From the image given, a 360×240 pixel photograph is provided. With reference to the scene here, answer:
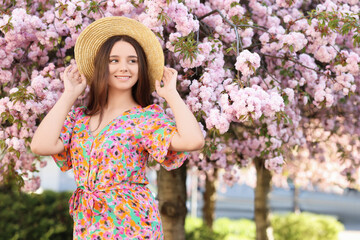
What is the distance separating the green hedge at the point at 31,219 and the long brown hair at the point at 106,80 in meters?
3.26

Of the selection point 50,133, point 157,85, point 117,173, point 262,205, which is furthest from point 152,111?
point 262,205

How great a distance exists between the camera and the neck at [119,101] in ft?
10.6

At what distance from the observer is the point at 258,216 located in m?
8.19

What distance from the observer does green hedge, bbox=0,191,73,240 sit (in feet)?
20.5

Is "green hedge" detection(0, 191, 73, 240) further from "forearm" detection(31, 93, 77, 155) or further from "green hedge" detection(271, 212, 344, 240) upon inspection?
"green hedge" detection(271, 212, 344, 240)

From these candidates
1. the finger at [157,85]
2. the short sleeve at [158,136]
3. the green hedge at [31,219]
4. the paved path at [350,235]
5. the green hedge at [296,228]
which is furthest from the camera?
the paved path at [350,235]

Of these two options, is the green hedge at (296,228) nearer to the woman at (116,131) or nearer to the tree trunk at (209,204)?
the tree trunk at (209,204)

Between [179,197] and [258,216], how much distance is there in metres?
2.96

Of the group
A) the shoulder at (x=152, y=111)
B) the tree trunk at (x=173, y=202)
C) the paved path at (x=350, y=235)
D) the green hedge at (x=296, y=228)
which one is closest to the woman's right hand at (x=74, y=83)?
the shoulder at (x=152, y=111)

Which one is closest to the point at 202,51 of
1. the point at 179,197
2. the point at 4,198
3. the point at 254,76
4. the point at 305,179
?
the point at 254,76

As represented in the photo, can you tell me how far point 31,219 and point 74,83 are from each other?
368 cm

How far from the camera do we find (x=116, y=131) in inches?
119

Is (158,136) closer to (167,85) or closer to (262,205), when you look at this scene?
(167,85)

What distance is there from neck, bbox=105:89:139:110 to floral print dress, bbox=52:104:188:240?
0.34 feet
